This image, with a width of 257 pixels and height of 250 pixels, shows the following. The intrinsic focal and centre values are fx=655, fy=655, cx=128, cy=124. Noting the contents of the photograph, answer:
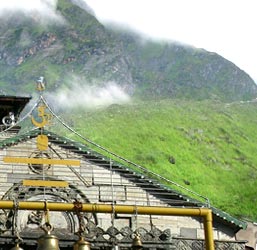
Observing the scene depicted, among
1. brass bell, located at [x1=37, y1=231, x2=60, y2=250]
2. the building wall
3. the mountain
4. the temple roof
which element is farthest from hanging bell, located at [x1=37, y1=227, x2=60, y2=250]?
the mountain

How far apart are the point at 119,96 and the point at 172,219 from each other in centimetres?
8829

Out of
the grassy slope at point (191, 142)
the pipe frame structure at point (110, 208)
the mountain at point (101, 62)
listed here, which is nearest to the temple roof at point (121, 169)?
the pipe frame structure at point (110, 208)

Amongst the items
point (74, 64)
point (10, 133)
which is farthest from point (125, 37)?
point (10, 133)

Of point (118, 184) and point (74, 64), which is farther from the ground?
point (74, 64)

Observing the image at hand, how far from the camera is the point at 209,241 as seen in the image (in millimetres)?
12484

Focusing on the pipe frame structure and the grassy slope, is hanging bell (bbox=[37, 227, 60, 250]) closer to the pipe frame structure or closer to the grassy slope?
the pipe frame structure

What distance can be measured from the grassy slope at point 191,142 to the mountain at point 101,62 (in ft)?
53.8

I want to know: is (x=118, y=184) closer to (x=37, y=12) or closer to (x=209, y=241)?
(x=209, y=241)

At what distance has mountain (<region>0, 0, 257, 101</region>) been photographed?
113688 mm

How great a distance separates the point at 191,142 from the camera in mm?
82750

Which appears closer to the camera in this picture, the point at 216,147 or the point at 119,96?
the point at 216,147

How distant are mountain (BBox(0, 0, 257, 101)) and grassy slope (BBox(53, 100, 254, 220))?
Result: 53.8 ft

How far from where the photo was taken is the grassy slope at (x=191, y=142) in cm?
6800

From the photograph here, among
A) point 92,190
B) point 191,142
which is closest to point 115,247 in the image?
point 92,190
